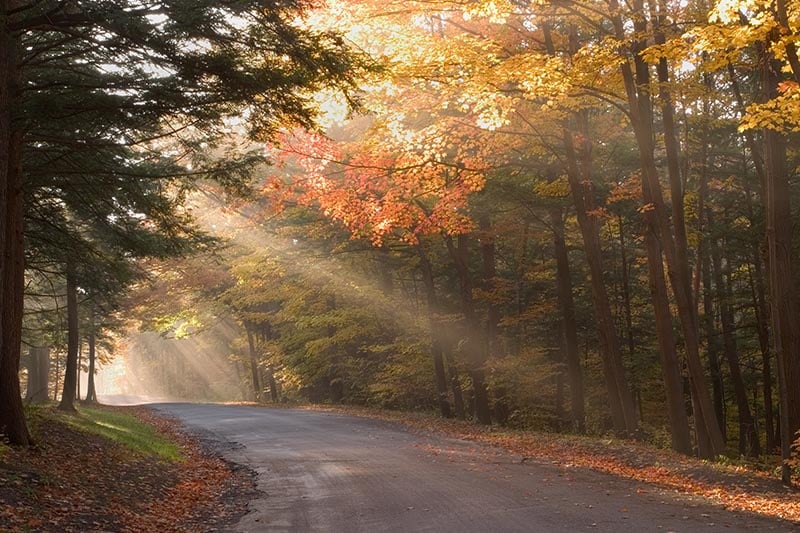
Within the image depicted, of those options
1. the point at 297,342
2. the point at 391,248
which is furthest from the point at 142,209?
the point at 297,342

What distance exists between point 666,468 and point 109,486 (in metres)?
8.96

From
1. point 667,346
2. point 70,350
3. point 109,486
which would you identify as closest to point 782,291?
point 667,346

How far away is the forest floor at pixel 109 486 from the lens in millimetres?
8797

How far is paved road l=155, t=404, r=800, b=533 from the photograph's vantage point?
337 inches

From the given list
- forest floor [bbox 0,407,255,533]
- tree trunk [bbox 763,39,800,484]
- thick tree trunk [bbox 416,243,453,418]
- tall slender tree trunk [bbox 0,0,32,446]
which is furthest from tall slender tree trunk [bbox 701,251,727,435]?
tall slender tree trunk [bbox 0,0,32,446]

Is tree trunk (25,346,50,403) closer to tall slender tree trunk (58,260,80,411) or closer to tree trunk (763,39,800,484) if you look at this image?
tall slender tree trunk (58,260,80,411)

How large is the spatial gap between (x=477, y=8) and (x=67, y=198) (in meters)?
9.15

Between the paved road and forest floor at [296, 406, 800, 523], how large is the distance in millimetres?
527

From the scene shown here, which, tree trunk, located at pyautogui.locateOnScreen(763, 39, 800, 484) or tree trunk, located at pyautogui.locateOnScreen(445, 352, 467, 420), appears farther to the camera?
tree trunk, located at pyautogui.locateOnScreen(445, 352, 467, 420)

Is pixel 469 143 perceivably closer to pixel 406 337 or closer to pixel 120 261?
pixel 120 261

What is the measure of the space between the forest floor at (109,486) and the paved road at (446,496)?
25.0 inches

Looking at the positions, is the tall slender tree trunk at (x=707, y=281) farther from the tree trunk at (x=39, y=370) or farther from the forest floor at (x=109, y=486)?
the tree trunk at (x=39, y=370)

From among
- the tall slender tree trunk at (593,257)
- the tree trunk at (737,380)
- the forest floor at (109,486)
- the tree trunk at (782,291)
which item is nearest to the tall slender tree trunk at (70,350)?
the forest floor at (109,486)

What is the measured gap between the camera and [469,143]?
17688mm
